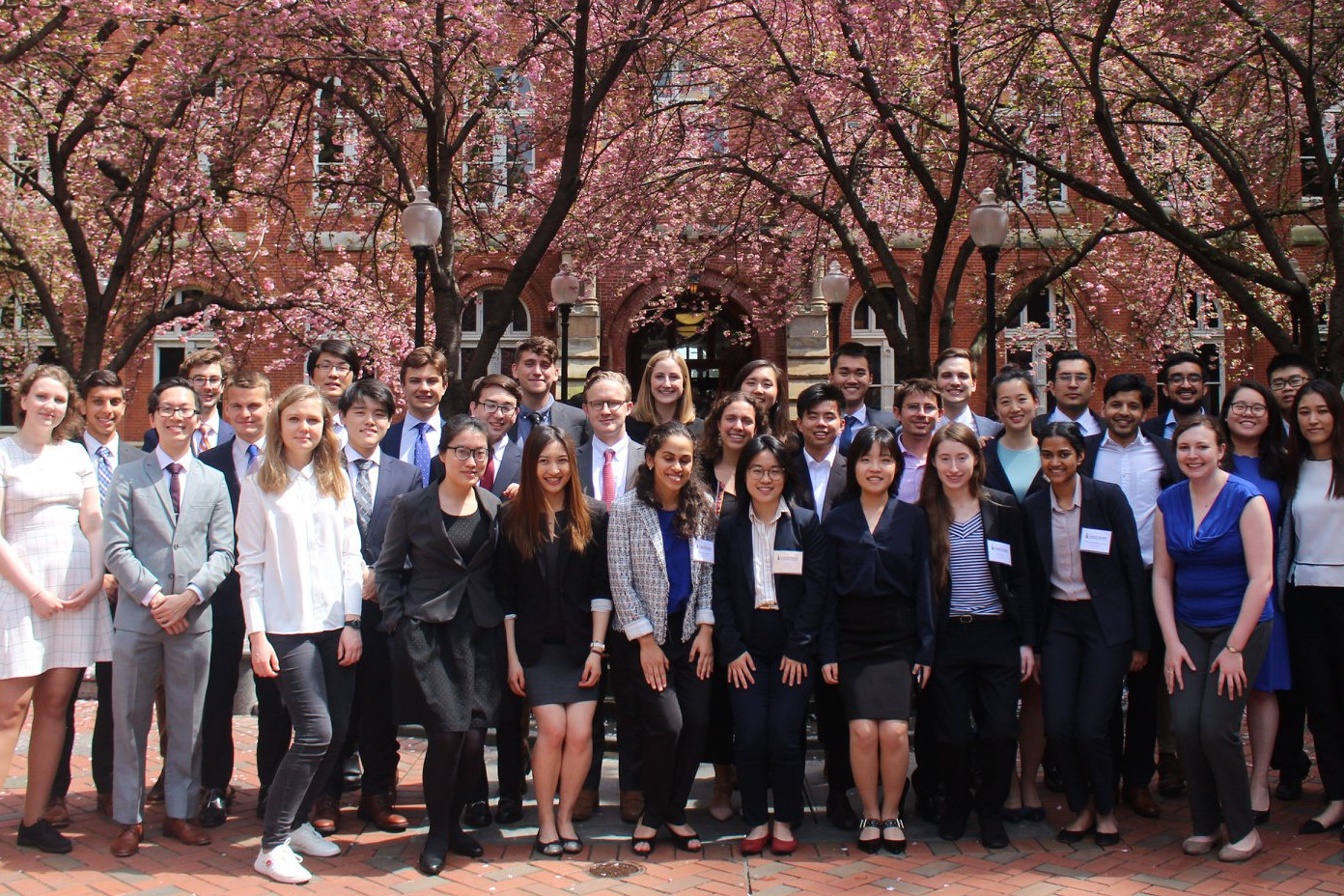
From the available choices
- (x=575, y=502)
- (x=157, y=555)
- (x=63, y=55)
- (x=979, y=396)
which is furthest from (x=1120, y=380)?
(x=979, y=396)

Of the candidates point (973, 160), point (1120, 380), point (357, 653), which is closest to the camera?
point (357, 653)

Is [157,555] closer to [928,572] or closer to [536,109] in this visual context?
[928,572]

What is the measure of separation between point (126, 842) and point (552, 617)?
2.17 meters

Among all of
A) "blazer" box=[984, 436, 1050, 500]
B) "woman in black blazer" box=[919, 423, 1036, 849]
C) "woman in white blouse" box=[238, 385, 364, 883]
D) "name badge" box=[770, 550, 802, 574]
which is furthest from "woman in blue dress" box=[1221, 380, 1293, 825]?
"woman in white blouse" box=[238, 385, 364, 883]

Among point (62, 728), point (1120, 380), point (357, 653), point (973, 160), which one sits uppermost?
point (973, 160)

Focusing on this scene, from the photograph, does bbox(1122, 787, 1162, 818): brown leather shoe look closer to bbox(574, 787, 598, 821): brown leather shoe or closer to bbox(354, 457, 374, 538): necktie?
bbox(574, 787, 598, 821): brown leather shoe

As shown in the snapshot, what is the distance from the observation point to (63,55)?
12.3 m

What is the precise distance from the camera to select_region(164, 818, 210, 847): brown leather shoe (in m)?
5.28

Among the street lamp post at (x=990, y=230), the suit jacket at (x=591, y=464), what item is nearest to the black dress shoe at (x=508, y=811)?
the suit jacket at (x=591, y=464)

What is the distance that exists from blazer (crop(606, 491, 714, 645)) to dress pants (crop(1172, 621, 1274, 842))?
2.27 meters

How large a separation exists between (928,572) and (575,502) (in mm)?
1724

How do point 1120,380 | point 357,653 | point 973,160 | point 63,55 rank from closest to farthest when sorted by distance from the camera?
point 357,653, point 1120,380, point 63,55, point 973,160

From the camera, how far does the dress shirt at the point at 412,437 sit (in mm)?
6574

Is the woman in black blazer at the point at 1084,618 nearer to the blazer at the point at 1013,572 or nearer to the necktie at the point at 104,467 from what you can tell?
the blazer at the point at 1013,572
